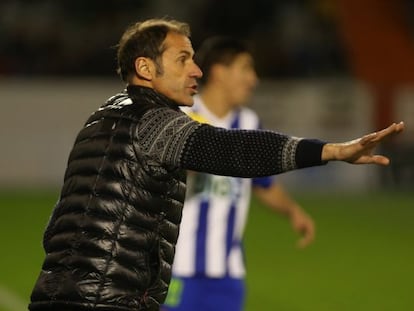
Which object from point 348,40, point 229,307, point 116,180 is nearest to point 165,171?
point 116,180

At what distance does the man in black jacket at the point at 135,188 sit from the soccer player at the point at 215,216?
2155 mm

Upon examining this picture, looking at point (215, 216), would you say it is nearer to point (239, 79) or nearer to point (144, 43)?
point (239, 79)

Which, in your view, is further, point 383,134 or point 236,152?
point 236,152

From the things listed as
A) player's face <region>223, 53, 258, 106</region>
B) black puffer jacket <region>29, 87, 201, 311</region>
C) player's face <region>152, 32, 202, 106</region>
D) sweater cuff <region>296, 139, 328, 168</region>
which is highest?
player's face <region>223, 53, 258, 106</region>

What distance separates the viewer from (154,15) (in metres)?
24.1

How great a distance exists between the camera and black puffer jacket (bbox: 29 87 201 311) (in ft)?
15.1

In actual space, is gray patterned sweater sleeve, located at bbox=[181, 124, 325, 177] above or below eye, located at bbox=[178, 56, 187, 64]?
below

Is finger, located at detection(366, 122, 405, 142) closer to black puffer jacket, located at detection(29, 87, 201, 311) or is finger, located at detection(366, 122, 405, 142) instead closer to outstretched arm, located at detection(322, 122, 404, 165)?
outstretched arm, located at detection(322, 122, 404, 165)

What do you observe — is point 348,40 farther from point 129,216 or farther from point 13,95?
point 129,216

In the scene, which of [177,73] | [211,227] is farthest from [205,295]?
[177,73]

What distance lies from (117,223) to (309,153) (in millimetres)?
800

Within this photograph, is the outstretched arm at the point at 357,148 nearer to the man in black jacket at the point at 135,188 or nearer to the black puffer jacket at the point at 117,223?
the man in black jacket at the point at 135,188

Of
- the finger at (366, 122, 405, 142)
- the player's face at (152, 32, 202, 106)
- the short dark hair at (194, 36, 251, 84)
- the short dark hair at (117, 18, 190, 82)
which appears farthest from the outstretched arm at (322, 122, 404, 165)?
the short dark hair at (194, 36, 251, 84)

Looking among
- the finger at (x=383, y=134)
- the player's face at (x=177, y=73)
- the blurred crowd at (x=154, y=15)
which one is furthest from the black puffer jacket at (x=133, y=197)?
the blurred crowd at (x=154, y=15)
